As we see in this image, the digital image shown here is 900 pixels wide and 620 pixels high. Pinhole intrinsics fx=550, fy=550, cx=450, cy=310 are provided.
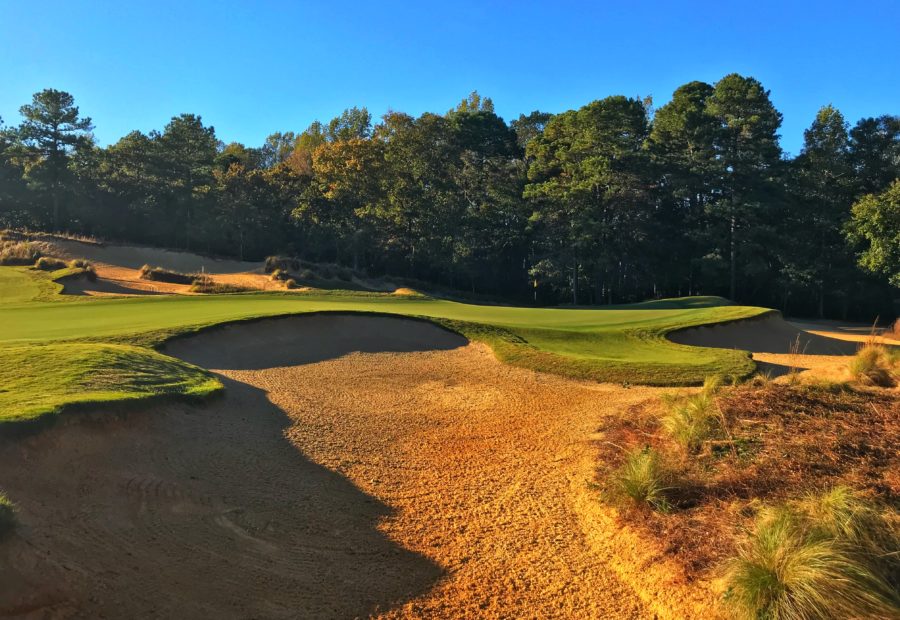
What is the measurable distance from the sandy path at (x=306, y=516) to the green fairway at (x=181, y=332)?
1.03 metres

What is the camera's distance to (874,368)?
11.9 metres

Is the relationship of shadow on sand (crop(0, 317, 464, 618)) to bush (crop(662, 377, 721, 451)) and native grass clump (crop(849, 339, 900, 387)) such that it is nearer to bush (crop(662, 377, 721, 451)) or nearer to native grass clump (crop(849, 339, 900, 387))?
bush (crop(662, 377, 721, 451))

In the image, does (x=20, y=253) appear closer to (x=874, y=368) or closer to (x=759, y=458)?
(x=759, y=458)

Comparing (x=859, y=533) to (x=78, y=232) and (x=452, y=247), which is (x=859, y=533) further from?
(x=78, y=232)

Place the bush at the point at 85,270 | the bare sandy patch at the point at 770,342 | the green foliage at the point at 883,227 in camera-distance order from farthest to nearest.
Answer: the bush at the point at 85,270 → the green foliage at the point at 883,227 → the bare sandy patch at the point at 770,342

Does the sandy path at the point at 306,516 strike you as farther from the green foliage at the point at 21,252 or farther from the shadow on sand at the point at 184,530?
the green foliage at the point at 21,252

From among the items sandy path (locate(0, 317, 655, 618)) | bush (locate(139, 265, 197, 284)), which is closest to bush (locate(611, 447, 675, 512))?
sandy path (locate(0, 317, 655, 618))

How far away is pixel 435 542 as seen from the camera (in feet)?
18.2

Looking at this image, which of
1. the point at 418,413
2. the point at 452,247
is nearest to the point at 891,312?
the point at 452,247

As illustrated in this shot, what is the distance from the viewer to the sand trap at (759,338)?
19.1m

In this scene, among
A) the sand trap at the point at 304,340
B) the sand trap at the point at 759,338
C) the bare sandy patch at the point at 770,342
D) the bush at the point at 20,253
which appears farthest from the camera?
the bush at the point at 20,253

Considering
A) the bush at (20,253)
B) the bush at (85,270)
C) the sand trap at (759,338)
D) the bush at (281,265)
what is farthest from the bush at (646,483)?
the bush at (20,253)

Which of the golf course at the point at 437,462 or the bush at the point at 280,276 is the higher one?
the bush at the point at 280,276

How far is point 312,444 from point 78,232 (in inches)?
2338
